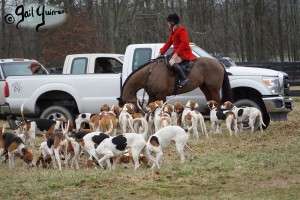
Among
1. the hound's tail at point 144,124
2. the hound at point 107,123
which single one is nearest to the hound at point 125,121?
the hound's tail at point 144,124

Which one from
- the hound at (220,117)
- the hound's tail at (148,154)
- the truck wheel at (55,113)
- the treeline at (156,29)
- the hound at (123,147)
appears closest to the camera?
the hound at (123,147)

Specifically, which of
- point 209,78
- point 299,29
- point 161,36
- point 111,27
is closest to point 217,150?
point 209,78

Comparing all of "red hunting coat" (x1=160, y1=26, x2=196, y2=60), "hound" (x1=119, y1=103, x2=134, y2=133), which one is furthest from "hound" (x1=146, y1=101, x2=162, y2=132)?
"red hunting coat" (x1=160, y1=26, x2=196, y2=60)

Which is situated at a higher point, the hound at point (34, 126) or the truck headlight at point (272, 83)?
the truck headlight at point (272, 83)

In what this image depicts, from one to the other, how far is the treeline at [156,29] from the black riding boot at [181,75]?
23985 mm

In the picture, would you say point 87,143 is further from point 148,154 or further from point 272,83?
point 272,83

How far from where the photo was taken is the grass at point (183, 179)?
362 inches

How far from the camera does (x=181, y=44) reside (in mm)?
16297

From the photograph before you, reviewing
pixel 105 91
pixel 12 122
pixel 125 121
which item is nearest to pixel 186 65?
pixel 105 91

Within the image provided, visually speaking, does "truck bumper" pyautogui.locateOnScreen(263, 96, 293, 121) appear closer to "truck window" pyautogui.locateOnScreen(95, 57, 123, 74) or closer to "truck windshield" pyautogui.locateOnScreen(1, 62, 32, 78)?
"truck window" pyautogui.locateOnScreen(95, 57, 123, 74)

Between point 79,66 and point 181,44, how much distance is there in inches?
153

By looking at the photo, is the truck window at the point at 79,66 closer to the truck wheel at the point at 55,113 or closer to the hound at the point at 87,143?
the truck wheel at the point at 55,113

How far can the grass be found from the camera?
362 inches

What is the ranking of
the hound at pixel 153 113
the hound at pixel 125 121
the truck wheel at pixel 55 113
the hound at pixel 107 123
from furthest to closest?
1. the truck wheel at pixel 55 113
2. the hound at pixel 153 113
3. the hound at pixel 125 121
4. the hound at pixel 107 123
